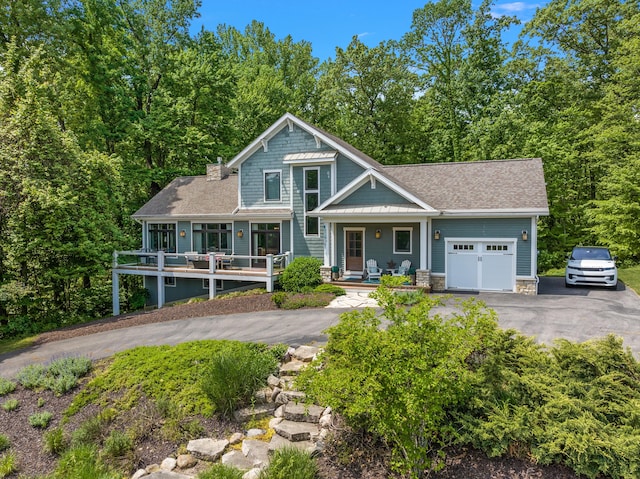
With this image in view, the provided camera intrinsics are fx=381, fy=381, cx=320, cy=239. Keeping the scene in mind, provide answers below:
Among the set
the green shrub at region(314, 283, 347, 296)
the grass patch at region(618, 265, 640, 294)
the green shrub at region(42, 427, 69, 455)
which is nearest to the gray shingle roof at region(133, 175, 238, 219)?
the green shrub at region(314, 283, 347, 296)

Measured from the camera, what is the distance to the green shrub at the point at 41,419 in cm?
705

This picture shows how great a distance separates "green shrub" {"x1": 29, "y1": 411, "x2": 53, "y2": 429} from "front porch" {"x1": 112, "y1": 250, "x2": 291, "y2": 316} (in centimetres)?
984

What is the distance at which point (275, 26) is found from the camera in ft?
116

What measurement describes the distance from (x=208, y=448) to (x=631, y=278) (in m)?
19.7

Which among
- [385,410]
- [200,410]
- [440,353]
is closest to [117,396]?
[200,410]

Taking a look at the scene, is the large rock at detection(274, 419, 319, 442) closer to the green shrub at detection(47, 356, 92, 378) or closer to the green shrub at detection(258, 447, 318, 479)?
the green shrub at detection(258, 447, 318, 479)

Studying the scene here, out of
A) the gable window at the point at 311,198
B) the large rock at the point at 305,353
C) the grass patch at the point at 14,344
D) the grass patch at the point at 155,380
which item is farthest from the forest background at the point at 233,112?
the large rock at the point at 305,353

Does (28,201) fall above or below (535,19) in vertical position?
below

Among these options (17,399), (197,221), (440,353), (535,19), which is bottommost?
(17,399)

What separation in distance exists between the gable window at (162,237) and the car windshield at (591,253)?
66.3 ft

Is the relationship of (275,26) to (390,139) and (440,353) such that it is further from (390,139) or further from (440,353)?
(440,353)

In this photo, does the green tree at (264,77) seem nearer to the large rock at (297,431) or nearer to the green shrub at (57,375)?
the green shrub at (57,375)

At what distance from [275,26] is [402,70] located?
14.4 meters

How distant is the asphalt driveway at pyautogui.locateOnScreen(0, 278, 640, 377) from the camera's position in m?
9.63
